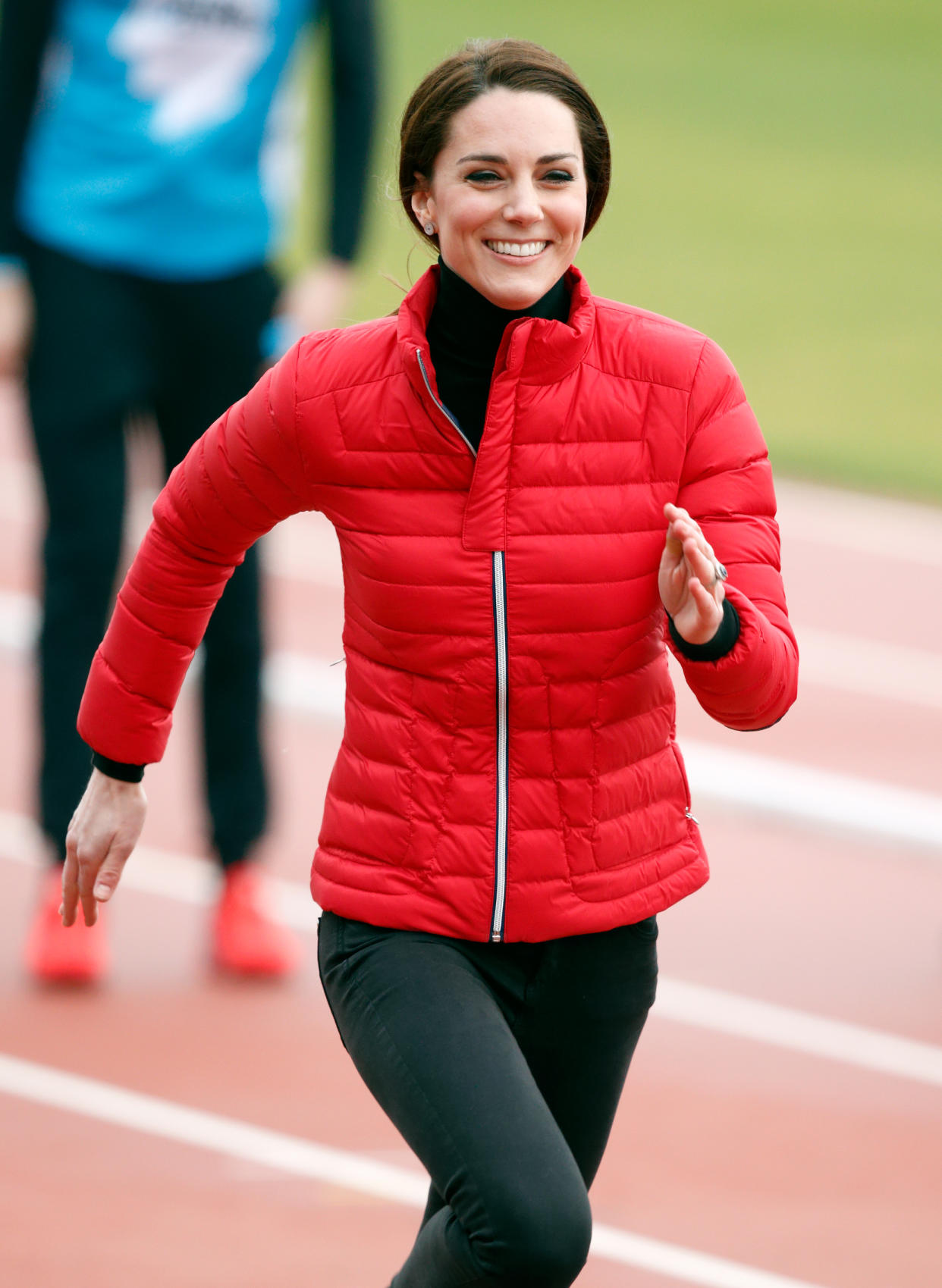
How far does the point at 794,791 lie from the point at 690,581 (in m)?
4.01

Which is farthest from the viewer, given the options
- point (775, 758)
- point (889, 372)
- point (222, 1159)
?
point (889, 372)

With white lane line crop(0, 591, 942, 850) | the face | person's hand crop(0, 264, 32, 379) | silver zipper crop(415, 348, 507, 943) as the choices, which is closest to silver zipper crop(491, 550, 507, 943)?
silver zipper crop(415, 348, 507, 943)

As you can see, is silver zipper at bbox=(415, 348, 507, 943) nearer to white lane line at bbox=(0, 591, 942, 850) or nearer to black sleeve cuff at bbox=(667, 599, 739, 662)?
black sleeve cuff at bbox=(667, 599, 739, 662)

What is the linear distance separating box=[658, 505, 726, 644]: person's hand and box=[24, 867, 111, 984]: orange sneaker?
9.11 feet

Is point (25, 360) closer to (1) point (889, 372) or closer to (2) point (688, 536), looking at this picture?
(2) point (688, 536)

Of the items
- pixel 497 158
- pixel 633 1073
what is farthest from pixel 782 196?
pixel 497 158

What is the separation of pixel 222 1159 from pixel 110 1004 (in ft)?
2.66

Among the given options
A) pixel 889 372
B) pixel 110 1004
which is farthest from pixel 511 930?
pixel 889 372

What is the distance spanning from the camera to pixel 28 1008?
4961mm

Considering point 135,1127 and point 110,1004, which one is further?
point 110,1004

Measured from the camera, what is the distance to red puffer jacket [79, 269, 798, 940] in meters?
2.76

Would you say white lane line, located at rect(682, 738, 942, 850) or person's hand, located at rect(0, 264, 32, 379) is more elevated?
person's hand, located at rect(0, 264, 32, 379)

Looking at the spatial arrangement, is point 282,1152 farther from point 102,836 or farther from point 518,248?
point 518,248

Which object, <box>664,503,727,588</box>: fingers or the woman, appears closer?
<box>664,503,727,588</box>: fingers
